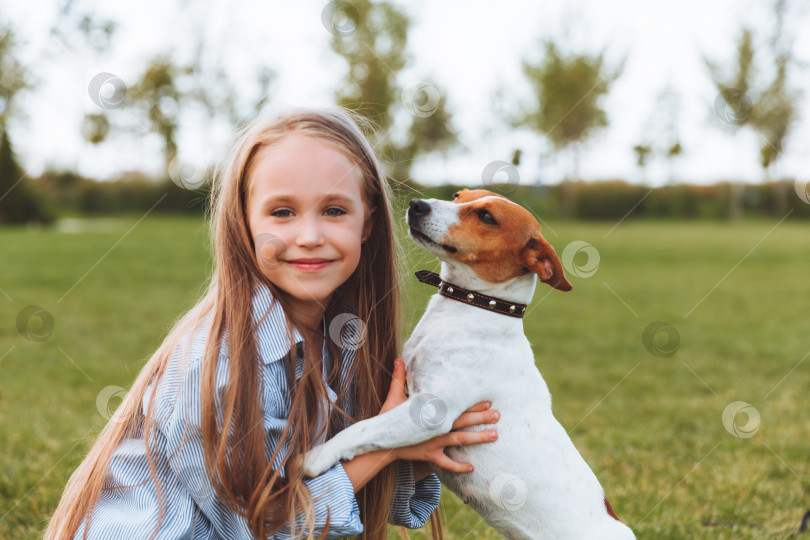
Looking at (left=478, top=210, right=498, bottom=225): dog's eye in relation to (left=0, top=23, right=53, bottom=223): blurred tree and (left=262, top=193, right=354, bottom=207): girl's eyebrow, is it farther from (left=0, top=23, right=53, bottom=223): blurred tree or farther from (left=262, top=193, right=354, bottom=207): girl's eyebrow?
(left=0, top=23, right=53, bottom=223): blurred tree

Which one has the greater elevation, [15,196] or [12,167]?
[12,167]

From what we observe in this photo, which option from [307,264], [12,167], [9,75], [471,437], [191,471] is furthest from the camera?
[12,167]

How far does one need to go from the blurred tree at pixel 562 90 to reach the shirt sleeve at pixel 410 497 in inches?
993

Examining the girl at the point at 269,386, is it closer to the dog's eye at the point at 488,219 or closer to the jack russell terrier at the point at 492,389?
the jack russell terrier at the point at 492,389

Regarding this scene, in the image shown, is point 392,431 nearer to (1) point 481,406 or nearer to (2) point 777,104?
(1) point 481,406

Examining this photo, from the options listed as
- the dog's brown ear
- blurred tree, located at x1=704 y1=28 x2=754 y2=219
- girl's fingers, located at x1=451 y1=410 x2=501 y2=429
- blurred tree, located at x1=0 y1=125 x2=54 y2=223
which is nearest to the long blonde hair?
girl's fingers, located at x1=451 y1=410 x2=501 y2=429

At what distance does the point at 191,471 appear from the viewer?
228cm

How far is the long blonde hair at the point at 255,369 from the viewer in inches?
90.4

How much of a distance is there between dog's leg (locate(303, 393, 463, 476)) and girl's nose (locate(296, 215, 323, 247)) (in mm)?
612

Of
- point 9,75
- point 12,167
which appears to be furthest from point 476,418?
point 12,167

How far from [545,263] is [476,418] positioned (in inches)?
22.9

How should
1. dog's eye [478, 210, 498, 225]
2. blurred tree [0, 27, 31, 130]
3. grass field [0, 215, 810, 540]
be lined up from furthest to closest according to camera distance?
1. blurred tree [0, 27, 31, 130]
2. grass field [0, 215, 810, 540]
3. dog's eye [478, 210, 498, 225]

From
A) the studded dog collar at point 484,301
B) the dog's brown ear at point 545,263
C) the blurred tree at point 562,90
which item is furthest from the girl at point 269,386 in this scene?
the blurred tree at point 562,90

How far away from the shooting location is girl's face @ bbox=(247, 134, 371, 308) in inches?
96.5
